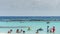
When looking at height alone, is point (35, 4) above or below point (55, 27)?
above

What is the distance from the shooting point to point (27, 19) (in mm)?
640

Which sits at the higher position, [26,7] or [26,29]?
[26,7]

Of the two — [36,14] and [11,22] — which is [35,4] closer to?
[36,14]

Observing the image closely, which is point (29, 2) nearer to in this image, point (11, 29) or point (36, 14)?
point (36, 14)

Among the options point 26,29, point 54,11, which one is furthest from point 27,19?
point 54,11

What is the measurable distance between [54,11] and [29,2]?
0.16m

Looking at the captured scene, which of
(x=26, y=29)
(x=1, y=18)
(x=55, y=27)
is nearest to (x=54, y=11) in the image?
(x=55, y=27)

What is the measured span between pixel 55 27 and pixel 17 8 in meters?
0.25

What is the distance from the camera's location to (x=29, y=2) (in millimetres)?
663

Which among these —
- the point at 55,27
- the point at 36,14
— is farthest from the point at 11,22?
the point at 55,27

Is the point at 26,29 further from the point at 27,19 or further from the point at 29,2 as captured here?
the point at 29,2

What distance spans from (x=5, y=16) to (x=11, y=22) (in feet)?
0.16

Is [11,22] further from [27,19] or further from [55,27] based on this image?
[55,27]

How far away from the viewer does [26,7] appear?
2.18ft
